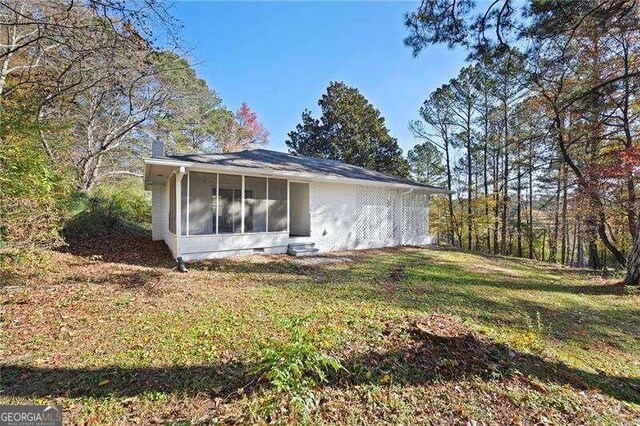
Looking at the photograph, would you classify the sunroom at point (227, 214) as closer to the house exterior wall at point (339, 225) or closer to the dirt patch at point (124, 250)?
the house exterior wall at point (339, 225)

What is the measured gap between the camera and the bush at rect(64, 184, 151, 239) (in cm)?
980

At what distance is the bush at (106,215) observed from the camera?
980cm

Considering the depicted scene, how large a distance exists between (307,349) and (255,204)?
6.73 m

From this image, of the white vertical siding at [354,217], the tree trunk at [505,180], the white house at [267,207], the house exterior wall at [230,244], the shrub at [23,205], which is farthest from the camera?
the tree trunk at [505,180]

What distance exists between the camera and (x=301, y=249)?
9.34 m

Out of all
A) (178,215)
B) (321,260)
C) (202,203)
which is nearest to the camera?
(178,215)

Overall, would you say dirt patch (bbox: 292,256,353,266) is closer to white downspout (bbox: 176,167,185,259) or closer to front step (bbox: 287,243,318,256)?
front step (bbox: 287,243,318,256)

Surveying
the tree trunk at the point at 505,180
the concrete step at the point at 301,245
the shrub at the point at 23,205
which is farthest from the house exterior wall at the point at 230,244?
the tree trunk at the point at 505,180

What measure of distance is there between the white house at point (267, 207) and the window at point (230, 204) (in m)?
0.03

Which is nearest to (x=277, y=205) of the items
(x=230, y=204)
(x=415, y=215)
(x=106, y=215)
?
(x=230, y=204)

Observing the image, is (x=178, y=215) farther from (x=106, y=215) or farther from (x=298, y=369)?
(x=298, y=369)

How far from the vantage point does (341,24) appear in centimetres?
773

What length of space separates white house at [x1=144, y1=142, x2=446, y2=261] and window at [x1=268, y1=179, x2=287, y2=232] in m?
0.03

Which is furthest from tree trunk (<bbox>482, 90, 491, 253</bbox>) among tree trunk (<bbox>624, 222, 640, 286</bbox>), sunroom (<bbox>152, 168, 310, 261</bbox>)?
sunroom (<bbox>152, 168, 310, 261</bbox>)
